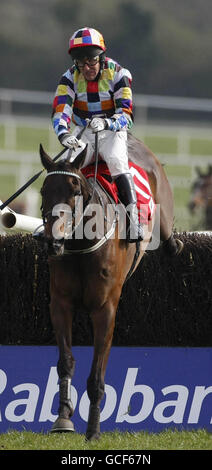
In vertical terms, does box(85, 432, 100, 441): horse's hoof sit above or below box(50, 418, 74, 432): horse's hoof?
below

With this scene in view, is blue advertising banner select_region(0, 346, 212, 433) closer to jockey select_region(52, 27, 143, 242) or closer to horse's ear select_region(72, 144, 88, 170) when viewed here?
jockey select_region(52, 27, 143, 242)

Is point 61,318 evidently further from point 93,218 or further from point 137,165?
point 137,165

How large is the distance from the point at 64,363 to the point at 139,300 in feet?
3.47

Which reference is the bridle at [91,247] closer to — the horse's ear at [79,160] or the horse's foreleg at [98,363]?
the horse's ear at [79,160]

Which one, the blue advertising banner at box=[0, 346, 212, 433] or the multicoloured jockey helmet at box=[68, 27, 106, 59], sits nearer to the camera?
the multicoloured jockey helmet at box=[68, 27, 106, 59]

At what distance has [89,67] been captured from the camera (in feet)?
20.9

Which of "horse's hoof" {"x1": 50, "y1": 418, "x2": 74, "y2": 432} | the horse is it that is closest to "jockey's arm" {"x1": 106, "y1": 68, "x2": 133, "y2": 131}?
"horse's hoof" {"x1": 50, "y1": 418, "x2": 74, "y2": 432}

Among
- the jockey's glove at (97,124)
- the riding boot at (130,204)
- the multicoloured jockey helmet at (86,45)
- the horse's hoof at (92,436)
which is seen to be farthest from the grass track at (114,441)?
the multicoloured jockey helmet at (86,45)

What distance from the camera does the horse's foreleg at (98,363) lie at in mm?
5969

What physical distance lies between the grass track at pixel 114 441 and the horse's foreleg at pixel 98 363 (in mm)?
109

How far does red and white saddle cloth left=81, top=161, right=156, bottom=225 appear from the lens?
653 centimetres

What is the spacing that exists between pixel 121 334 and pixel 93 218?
3.69 ft

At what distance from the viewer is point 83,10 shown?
133 ft
